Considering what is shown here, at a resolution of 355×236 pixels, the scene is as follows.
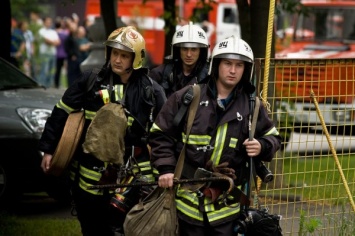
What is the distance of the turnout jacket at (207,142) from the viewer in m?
5.74

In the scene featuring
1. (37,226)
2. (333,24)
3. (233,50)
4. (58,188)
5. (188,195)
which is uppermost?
(233,50)

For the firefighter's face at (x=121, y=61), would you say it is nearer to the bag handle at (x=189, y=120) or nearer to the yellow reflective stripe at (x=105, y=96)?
the yellow reflective stripe at (x=105, y=96)

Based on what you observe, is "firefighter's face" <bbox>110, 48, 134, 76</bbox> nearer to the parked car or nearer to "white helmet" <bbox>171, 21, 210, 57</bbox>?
"white helmet" <bbox>171, 21, 210, 57</bbox>

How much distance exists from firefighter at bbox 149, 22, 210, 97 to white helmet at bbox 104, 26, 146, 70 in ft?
4.66

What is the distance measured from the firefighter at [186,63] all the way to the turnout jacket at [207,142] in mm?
2214

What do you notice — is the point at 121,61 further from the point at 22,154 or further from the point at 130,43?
the point at 22,154

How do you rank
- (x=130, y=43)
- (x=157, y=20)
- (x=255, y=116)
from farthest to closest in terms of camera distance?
1. (x=157, y=20)
2. (x=130, y=43)
3. (x=255, y=116)

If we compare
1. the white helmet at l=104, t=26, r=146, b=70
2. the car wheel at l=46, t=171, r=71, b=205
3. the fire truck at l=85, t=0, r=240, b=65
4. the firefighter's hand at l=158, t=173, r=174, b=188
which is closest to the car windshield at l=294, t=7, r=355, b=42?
the fire truck at l=85, t=0, r=240, b=65

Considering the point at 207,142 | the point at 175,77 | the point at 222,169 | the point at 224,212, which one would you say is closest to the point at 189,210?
the point at 224,212

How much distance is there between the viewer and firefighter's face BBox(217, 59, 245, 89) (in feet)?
19.0

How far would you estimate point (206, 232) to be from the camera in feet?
19.1

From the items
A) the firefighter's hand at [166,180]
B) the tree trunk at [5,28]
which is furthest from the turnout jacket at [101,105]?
the tree trunk at [5,28]

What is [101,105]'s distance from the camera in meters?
6.65

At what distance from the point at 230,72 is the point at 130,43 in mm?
1022
